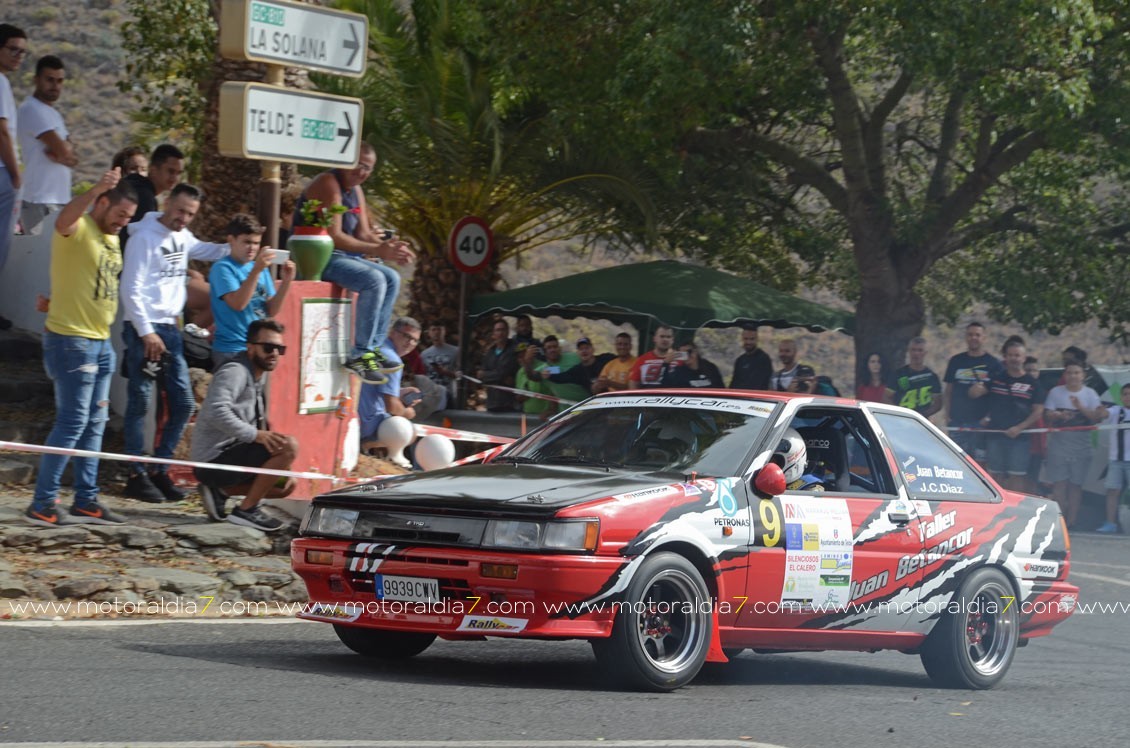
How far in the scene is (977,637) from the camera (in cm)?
881

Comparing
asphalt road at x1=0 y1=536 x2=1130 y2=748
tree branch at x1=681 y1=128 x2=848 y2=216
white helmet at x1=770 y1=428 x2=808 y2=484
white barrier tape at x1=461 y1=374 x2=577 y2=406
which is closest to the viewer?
asphalt road at x1=0 y1=536 x2=1130 y2=748

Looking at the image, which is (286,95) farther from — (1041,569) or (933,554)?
(1041,569)

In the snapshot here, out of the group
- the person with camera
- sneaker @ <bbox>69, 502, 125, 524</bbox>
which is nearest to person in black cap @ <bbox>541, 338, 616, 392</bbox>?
the person with camera

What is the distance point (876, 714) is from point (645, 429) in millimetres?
1838

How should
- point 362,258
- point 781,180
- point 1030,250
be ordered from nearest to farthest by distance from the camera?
point 362,258 < point 1030,250 < point 781,180

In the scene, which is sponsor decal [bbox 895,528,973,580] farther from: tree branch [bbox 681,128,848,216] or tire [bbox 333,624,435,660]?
tree branch [bbox 681,128,848,216]

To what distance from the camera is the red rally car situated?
694 centimetres

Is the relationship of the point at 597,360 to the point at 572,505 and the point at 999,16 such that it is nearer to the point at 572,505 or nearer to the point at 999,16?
the point at 999,16

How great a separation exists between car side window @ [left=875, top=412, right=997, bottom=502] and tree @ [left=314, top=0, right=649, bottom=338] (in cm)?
1366

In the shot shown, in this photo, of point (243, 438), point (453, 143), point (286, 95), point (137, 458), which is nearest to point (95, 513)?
point (137, 458)

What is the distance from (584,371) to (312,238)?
8798 millimetres

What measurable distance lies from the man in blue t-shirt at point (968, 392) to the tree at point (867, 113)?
9.66 feet

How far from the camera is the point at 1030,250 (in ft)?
80.2

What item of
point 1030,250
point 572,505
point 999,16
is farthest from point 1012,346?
point 572,505
